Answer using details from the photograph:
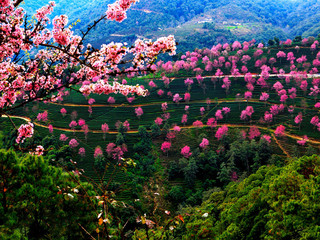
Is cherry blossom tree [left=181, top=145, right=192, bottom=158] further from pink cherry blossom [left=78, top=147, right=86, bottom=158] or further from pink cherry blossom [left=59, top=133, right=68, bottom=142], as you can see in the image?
pink cherry blossom [left=59, top=133, right=68, bottom=142]

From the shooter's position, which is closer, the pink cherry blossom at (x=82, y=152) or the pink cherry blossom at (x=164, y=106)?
the pink cherry blossom at (x=82, y=152)

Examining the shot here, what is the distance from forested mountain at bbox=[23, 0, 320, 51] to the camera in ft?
443

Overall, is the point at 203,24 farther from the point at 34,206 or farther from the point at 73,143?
the point at 34,206

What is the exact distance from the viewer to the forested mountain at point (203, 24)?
443 feet

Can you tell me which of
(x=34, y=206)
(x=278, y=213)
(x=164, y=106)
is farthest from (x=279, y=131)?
(x=34, y=206)

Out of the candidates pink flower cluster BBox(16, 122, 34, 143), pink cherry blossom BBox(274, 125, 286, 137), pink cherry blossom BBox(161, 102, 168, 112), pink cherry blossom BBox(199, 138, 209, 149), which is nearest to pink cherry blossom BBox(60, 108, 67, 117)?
pink cherry blossom BBox(161, 102, 168, 112)

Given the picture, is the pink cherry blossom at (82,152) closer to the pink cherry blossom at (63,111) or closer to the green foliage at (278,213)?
the pink cherry blossom at (63,111)

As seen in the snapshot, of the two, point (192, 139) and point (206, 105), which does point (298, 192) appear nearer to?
point (192, 139)

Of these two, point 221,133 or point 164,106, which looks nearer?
point 221,133

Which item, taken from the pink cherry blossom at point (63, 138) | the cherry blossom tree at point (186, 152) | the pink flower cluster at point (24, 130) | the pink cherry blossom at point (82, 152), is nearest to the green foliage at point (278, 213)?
the pink flower cluster at point (24, 130)

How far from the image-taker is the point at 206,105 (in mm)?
55156

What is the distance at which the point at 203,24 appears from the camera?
156 m

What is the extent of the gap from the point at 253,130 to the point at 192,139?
11.4m

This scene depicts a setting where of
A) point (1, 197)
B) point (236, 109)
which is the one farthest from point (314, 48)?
point (1, 197)
